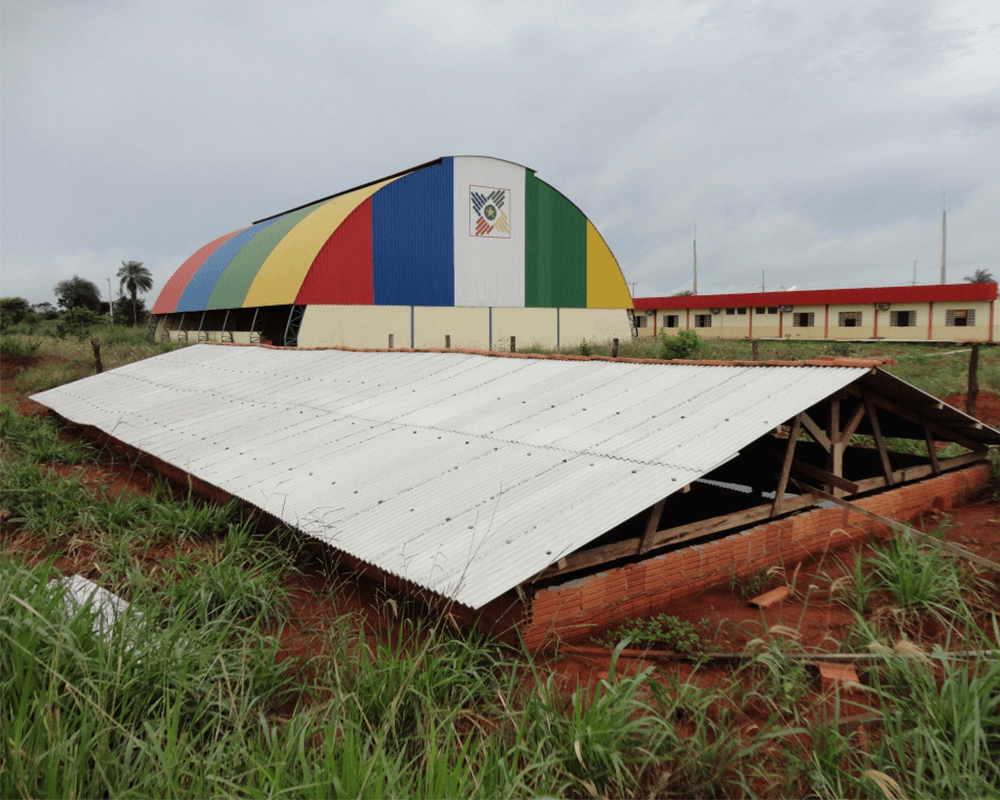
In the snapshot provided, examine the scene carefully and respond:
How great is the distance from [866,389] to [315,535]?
21.3 feet

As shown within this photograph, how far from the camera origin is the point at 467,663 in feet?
14.0

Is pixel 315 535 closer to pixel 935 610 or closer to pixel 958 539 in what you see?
pixel 935 610

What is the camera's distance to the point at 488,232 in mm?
29000

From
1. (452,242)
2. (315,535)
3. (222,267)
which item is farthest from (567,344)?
(315,535)

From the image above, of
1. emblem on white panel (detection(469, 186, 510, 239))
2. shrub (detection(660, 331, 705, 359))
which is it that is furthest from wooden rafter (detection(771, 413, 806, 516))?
emblem on white panel (detection(469, 186, 510, 239))

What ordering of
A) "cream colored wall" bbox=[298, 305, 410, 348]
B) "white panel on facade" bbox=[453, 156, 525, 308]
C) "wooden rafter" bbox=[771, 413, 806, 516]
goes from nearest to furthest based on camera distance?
"wooden rafter" bbox=[771, 413, 806, 516]
"cream colored wall" bbox=[298, 305, 410, 348]
"white panel on facade" bbox=[453, 156, 525, 308]

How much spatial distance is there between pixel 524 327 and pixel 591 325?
3.71 metres

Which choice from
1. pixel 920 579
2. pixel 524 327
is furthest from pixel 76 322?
pixel 920 579

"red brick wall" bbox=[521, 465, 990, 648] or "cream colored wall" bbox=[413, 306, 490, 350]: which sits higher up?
"cream colored wall" bbox=[413, 306, 490, 350]

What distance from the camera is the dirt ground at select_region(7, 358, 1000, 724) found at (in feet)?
14.7

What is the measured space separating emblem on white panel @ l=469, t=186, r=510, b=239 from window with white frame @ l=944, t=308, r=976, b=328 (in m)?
24.1

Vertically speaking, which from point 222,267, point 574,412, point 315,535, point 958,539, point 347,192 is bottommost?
point 958,539

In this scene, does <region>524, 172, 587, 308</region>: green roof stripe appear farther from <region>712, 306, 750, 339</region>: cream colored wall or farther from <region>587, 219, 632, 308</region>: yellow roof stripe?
<region>712, 306, 750, 339</region>: cream colored wall

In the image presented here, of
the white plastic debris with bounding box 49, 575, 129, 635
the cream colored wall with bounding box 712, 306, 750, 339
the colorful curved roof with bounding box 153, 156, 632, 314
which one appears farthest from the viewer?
the cream colored wall with bounding box 712, 306, 750, 339
